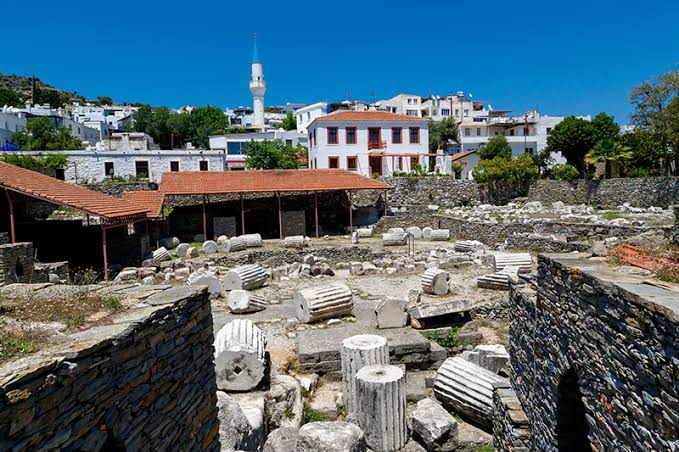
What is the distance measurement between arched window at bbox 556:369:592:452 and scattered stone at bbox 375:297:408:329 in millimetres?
5844

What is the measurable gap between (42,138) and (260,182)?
31695mm

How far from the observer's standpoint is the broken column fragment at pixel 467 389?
8242 mm

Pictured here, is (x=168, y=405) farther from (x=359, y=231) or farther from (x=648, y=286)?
(x=359, y=231)

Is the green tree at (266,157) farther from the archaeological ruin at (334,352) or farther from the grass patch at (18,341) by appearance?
the grass patch at (18,341)

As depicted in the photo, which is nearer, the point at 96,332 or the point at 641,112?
the point at 96,332

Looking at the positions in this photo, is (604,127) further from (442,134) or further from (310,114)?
(310,114)

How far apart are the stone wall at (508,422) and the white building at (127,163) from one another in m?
31.4

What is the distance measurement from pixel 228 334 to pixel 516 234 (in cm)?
1878

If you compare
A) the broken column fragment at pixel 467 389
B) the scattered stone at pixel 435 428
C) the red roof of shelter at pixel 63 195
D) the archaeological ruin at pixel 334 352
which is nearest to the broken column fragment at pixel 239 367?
the archaeological ruin at pixel 334 352

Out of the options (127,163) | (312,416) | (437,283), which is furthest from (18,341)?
(127,163)

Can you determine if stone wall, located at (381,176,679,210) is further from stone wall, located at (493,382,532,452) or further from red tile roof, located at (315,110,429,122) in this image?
stone wall, located at (493,382,532,452)

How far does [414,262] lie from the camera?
66.1 feet

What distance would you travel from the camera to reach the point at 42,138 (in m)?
47.1

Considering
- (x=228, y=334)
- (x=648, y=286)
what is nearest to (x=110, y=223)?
(x=228, y=334)
